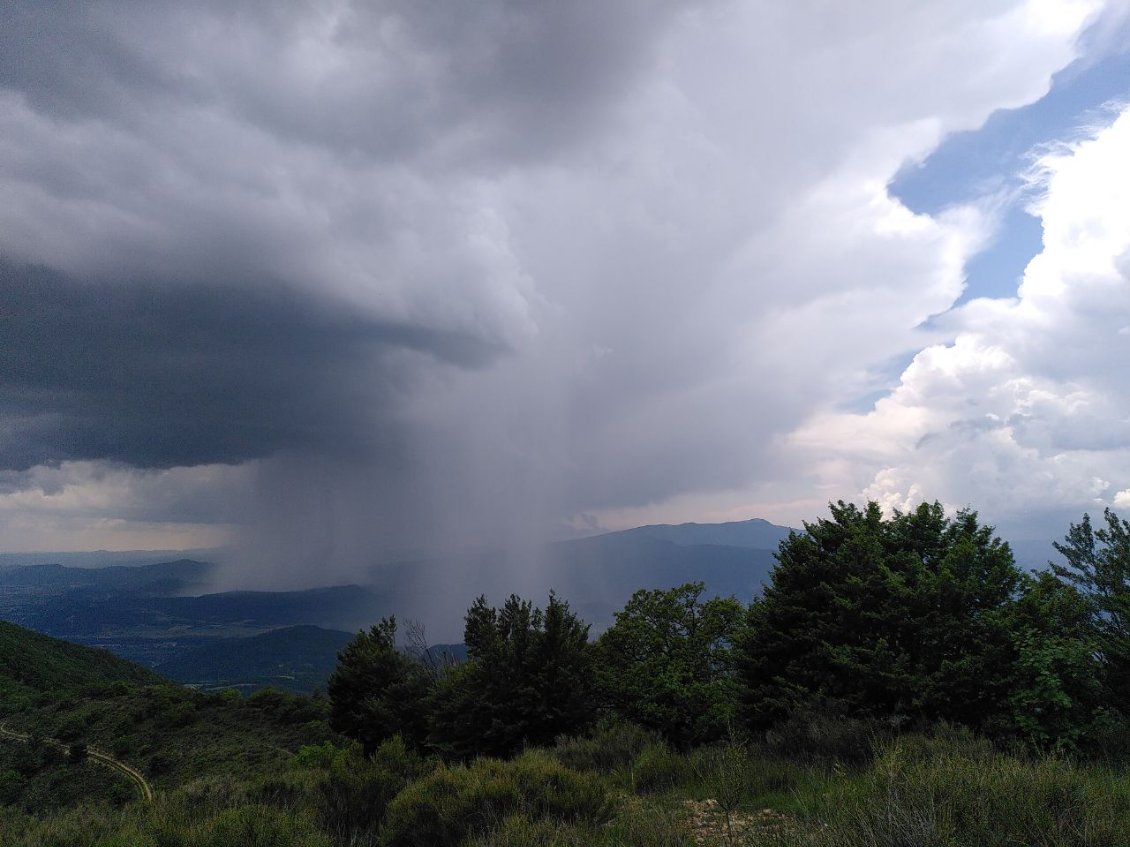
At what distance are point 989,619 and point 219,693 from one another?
53.3 m

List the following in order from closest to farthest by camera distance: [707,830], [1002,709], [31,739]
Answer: [707,830] → [1002,709] → [31,739]

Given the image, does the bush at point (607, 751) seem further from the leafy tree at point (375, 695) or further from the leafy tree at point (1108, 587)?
the leafy tree at point (375, 695)

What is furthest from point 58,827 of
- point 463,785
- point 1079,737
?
point 1079,737

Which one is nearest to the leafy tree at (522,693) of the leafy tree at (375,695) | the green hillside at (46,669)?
the leafy tree at (375,695)

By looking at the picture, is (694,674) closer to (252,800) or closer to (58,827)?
(252,800)

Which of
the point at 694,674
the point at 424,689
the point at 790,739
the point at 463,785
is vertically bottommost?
the point at 424,689

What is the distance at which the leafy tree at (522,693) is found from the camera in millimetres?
23062

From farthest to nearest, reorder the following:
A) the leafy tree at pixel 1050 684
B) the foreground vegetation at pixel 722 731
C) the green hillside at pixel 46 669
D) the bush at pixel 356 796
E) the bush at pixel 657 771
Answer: the green hillside at pixel 46 669
the bush at pixel 657 771
the leafy tree at pixel 1050 684
the bush at pixel 356 796
the foreground vegetation at pixel 722 731

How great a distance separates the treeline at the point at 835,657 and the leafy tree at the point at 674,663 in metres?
0.08

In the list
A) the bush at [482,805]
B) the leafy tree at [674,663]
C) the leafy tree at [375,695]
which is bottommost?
the leafy tree at [375,695]

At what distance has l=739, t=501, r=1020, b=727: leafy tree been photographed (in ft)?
50.3

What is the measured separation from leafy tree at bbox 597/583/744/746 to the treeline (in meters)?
0.08

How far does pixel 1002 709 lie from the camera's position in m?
14.6

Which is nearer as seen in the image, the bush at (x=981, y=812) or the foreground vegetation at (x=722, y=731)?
the bush at (x=981, y=812)
